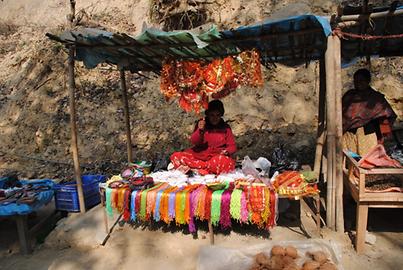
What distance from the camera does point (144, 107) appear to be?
9742 millimetres

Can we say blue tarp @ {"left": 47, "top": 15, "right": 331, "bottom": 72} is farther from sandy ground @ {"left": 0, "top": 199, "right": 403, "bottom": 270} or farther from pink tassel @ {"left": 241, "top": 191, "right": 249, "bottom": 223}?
sandy ground @ {"left": 0, "top": 199, "right": 403, "bottom": 270}

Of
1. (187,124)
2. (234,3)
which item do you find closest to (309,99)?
(187,124)

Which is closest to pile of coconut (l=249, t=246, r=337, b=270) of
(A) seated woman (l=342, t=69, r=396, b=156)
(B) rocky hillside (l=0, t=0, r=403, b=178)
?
(A) seated woman (l=342, t=69, r=396, b=156)

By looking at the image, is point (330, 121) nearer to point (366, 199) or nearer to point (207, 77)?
point (366, 199)

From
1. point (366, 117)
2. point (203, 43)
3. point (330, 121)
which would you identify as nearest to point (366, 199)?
point (330, 121)

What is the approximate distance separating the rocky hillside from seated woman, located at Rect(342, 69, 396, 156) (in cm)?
264

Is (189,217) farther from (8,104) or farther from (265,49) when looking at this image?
(8,104)

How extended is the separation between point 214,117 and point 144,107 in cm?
514

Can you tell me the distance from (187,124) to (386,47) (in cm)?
521

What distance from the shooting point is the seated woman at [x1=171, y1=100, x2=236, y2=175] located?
4785 mm

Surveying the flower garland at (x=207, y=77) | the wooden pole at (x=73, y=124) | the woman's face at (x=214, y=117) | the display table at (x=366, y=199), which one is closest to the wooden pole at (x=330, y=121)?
the display table at (x=366, y=199)

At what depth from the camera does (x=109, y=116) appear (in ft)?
31.9

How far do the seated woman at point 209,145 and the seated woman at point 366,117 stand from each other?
5.51 feet

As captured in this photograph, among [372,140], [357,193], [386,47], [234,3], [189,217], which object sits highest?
[234,3]
